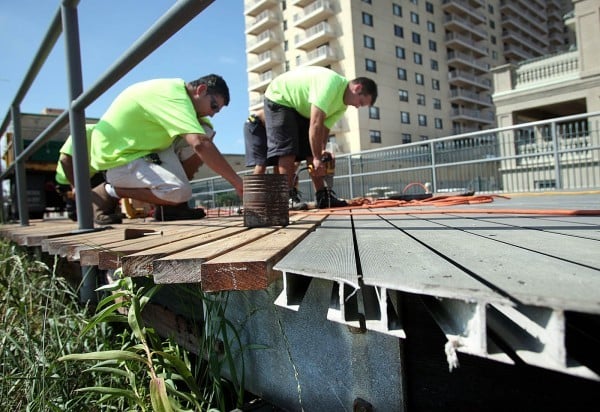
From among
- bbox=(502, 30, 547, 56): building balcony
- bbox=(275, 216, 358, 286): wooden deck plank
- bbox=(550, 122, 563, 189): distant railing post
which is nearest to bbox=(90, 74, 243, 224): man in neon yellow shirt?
bbox=(275, 216, 358, 286): wooden deck plank

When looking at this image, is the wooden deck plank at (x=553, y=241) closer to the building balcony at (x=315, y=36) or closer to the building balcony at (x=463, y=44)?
the building balcony at (x=315, y=36)

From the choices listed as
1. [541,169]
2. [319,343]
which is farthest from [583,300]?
[541,169]

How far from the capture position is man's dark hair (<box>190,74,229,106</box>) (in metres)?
3.29

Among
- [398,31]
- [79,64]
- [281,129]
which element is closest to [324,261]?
[79,64]

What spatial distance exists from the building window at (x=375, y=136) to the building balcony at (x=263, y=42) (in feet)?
47.2

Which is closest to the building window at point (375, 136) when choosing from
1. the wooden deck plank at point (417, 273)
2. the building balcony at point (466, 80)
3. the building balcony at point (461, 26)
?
the building balcony at point (466, 80)

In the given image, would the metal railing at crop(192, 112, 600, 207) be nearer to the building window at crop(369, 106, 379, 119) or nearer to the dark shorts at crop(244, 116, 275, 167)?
the dark shorts at crop(244, 116, 275, 167)

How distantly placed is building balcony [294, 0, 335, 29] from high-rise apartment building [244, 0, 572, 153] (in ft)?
0.32

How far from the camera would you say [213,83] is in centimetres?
331

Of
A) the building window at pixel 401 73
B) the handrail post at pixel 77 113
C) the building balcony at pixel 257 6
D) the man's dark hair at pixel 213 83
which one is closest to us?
the handrail post at pixel 77 113

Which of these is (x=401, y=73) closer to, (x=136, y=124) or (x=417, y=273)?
(x=136, y=124)

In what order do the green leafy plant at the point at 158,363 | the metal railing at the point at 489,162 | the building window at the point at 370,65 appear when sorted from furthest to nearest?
the building window at the point at 370,65 → the metal railing at the point at 489,162 → the green leafy plant at the point at 158,363

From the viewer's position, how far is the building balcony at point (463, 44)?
149 feet

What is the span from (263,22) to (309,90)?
41.8m
